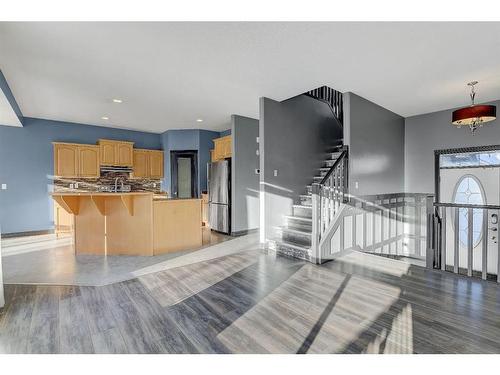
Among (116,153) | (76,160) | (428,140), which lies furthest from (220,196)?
(428,140)

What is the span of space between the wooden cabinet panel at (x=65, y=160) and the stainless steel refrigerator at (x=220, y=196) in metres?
3.29

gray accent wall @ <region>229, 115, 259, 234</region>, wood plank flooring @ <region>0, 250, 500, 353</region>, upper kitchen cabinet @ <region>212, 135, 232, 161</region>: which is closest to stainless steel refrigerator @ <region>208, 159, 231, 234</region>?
gray accent wall @ <region>229, 115, 259, 234</region>

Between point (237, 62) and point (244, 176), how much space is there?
118 inches

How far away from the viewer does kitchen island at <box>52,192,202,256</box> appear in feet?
14.3

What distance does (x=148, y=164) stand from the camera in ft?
24.6

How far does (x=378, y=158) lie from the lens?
5.33m

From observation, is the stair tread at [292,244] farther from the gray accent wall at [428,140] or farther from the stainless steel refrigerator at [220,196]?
the gray accent wall at [428,140]

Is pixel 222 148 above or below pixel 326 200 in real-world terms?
above

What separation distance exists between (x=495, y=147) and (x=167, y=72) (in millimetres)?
5959

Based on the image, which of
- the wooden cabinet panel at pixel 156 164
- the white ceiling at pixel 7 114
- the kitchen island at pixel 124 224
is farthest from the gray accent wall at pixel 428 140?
the white ceiling at pixel 7 114

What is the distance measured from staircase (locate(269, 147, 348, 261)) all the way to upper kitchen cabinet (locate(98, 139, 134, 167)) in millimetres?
4699

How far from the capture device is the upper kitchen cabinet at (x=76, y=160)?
6199mm

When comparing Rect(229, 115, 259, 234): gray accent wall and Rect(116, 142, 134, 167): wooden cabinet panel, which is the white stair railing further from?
Rect(116, 142, 134, 167): wooden cabinet panel

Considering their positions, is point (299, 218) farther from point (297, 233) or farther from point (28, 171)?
point (28, 171)
